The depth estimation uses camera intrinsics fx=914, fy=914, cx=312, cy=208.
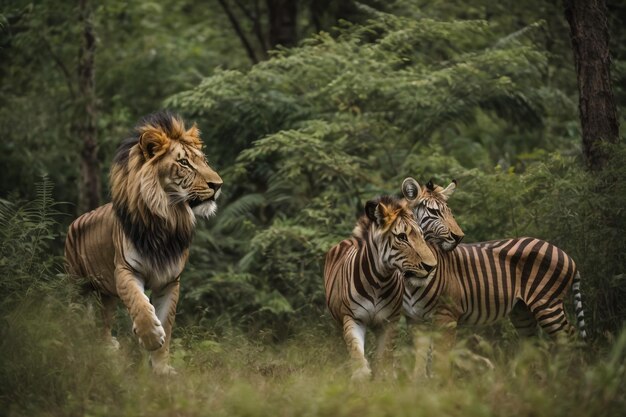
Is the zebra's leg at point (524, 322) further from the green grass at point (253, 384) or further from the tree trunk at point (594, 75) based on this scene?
the tree trunk at point (594, 75)

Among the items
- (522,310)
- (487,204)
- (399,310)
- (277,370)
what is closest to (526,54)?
(487,204)

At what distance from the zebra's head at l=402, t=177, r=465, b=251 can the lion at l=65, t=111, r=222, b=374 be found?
2113 mm

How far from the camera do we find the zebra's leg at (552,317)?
9.06 meters

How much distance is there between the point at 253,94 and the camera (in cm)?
1465

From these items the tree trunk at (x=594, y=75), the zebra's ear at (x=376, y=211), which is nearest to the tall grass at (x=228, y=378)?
the zebra's ear at (x=376, y=211)

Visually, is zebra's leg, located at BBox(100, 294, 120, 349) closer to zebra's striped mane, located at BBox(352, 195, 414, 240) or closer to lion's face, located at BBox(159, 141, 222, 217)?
lion's face, located at BBox(159, 141, 222, 217)

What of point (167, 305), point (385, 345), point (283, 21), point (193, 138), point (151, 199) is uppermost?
point (193, 138)

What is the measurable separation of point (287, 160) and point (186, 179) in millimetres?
5165

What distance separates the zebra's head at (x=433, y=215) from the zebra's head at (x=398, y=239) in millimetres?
542

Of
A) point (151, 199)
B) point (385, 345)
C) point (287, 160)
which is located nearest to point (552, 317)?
point (385, 345)

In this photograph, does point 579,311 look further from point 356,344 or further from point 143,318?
point 143,318

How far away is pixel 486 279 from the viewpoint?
9.22 metres

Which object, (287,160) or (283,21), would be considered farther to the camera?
(283,21)

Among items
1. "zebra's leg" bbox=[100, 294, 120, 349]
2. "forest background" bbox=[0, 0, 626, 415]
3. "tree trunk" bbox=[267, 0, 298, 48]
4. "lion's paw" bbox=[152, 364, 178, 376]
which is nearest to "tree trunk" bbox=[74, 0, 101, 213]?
"forest background" bbox=[0, 0, 626, 415]
